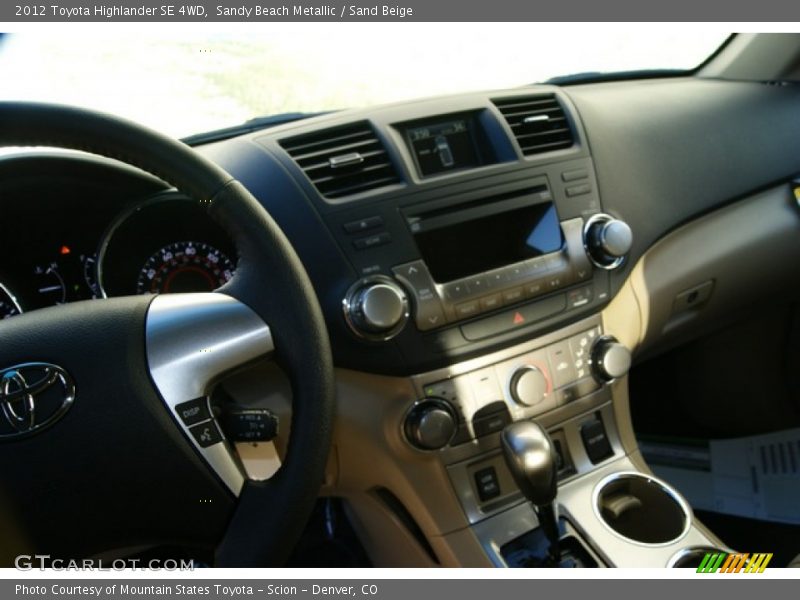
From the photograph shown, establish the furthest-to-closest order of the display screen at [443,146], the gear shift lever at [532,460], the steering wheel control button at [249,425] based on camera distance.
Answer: the display screen at [443,146]
the gear shift lever at [532,460]
the steering wheel control button at [249,425]

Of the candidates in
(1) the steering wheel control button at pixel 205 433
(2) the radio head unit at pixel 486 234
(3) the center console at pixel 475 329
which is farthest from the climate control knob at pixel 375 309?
(1) the steering wheel control button at pixel 205 433

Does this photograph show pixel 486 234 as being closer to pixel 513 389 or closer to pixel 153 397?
pixel 513 389

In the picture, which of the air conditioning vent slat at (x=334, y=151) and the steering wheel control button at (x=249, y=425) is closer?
the steering wheel control button at (x=249, y=425)

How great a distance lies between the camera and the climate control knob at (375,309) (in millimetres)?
1275

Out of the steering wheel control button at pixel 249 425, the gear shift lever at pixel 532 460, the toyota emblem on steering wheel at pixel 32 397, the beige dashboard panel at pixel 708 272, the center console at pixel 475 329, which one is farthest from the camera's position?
the beige dashboard panel at pixel 708 272

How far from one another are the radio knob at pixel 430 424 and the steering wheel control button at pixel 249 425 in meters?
0.38

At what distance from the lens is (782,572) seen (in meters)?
1.12

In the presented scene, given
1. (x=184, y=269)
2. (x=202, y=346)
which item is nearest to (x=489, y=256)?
(x=184, y=269)

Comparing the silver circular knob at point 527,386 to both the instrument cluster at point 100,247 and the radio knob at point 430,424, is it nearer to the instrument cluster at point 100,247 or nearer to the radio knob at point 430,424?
the radio knob at point 430,424

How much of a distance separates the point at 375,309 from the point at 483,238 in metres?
0.31

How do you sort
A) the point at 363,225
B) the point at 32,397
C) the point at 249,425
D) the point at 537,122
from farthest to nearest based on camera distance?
the point at 537,122, the point at 363,225, the point at 249,425, the point at 32,397

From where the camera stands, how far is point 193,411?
95 cm

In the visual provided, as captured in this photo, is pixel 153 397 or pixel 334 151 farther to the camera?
pixel 334 151
